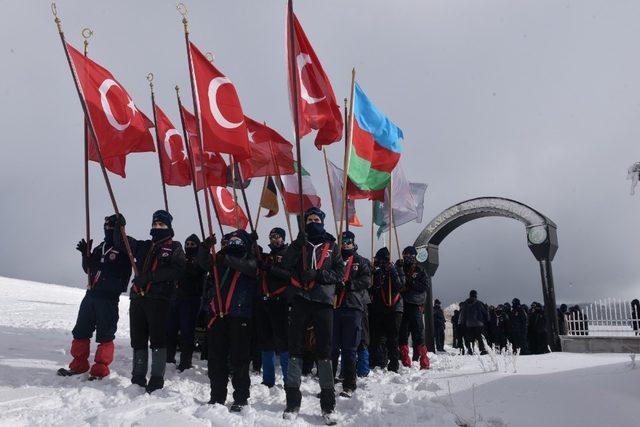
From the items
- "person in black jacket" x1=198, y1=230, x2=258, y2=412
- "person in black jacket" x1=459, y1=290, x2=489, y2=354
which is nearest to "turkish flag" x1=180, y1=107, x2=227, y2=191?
"person in black jacket" x1=198, y1=230, x2=258, y2=412

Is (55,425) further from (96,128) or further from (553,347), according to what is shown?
(553,347)

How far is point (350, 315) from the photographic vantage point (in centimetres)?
605

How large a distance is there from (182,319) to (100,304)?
1.43m

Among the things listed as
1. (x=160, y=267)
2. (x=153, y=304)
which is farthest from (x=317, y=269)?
(x=153, y=304)

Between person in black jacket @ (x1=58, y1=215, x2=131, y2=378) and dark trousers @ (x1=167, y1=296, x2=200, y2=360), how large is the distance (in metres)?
1.15

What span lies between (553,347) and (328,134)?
10.7 meters

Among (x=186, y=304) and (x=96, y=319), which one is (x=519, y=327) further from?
(x=96, y=319)

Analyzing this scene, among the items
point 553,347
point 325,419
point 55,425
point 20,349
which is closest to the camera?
point 55,425

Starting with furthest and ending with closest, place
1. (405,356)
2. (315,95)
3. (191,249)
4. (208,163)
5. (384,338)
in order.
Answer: (208,163) < (405,356) < (384,338) < (191,249) < (315,95)

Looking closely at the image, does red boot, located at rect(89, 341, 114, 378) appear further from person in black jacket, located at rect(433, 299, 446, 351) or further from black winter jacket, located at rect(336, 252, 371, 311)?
person in black jacket, located at rect(433, 299, 446, 351)

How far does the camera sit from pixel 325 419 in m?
4.70

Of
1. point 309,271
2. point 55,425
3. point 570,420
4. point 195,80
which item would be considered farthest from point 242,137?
point 570,420

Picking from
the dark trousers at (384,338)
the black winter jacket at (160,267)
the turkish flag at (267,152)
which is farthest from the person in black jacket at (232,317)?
the turkish flag at (267,152)

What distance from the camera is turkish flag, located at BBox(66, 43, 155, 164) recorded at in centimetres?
595
